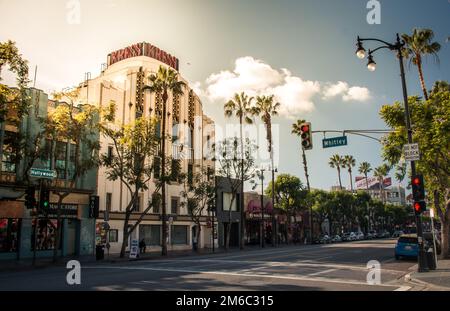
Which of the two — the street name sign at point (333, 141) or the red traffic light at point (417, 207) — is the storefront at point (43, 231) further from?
the red traffic light at point (417, 207)

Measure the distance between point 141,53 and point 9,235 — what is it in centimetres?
2497

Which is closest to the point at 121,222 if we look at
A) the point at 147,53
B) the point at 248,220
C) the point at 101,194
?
the point at 101,194

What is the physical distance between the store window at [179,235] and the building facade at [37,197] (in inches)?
444

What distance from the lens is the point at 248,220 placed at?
5731cm

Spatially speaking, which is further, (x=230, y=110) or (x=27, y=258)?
(x=230, y=110)

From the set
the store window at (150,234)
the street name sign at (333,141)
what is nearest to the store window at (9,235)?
the store window at (150,234)

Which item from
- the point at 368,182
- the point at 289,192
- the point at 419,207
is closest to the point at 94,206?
the point at 419,207

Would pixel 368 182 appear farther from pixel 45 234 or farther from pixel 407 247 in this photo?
pixel 45 234

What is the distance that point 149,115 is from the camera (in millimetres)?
42219

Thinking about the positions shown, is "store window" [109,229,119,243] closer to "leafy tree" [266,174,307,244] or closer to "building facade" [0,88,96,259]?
"building facade" [0,88,96,259]

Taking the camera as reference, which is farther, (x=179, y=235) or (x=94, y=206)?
(x=179, y=235)

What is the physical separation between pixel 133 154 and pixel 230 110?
20.7 m

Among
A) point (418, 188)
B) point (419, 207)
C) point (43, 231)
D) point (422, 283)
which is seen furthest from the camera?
point (43, 231)
